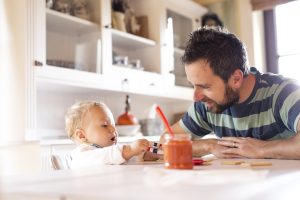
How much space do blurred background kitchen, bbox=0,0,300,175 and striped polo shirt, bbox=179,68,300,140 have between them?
115cm

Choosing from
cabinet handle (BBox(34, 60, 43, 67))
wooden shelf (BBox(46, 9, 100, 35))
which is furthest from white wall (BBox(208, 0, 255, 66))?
cabinet handle (BBox(34, 60, 43, 67))

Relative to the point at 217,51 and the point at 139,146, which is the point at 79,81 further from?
the point at 139,146

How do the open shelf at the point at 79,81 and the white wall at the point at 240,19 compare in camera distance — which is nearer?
the open shelf at the point at 79,81

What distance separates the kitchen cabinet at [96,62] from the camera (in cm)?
243

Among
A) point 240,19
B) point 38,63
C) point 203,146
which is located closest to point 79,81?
point 38,63

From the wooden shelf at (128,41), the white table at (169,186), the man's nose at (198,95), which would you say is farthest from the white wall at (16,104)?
the white table at (169,186)

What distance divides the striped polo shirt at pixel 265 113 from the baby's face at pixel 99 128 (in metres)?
0.47

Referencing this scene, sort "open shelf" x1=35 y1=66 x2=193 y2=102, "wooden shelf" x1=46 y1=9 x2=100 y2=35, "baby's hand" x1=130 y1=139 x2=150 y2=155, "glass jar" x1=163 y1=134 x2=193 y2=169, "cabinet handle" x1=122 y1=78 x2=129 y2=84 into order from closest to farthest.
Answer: "glass jar" x1=163 y1=134 x2=193 y2=169, "baby's hand" x1=130 y1=139 x2=150 y2=155, "open shelf" x1=35 y1=66 x2=193 y2=102, "wooden shelf" x1=46 y1=9 x2=100 y2=35, "cabinet handle" x1=122 y1=78 x2=129 y2=84

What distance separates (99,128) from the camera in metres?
1.56

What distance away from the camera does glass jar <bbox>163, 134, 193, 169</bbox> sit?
0.98m

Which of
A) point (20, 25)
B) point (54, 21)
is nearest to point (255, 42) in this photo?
point (54, 21)

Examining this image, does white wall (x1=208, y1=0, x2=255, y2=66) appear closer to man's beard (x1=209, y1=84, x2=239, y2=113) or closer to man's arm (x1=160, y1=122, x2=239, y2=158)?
man's beard (x1=209, y1=84, x2=239, y2=113)

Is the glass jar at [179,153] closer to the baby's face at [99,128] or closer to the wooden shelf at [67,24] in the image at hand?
the baby's face at [99,128]

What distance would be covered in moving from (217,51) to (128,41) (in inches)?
71.4
